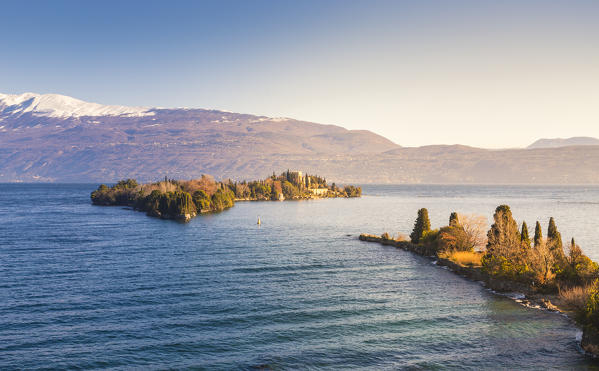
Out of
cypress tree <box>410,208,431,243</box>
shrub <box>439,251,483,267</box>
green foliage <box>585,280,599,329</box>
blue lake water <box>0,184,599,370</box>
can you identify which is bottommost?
blue lake water <box>0,184,599,370</box>

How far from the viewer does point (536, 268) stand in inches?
2042

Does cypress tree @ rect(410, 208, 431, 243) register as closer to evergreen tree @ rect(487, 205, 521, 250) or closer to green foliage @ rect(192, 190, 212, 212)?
evergreen tree @ rect(487, 205, 521, 250)

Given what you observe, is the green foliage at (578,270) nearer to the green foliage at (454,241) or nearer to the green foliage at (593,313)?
the green foliage at (593,313)

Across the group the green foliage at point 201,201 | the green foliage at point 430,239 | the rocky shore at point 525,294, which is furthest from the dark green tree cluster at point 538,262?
the green foliage at point 201,201

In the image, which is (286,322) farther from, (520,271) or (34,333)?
(520,271)

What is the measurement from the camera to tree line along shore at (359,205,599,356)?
39.4m

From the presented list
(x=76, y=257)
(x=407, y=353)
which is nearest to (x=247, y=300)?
(x=407, y=353)

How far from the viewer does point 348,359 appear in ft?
106

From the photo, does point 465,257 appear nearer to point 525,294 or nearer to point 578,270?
point 525,294

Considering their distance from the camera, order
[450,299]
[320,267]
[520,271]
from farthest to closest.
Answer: [320,267] < [520,271] < [450,299]

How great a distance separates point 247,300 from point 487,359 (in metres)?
24.0

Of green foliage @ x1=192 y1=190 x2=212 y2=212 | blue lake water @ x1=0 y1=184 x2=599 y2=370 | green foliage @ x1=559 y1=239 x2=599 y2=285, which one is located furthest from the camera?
green foliage @ x1=192 y1=190 x2=212 y2=212

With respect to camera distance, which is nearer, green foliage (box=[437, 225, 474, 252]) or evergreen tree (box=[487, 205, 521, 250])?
evergreen tree (box=[487, 205, 521, 250])

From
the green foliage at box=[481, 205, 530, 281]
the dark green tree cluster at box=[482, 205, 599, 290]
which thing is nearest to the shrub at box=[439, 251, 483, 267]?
the green foliage at box=[481, 205, 530, 281]
